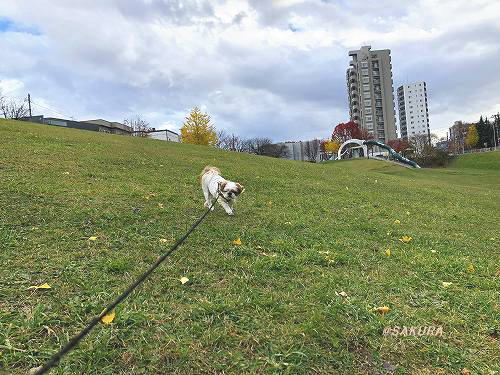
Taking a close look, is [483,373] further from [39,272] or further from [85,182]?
[85,182]

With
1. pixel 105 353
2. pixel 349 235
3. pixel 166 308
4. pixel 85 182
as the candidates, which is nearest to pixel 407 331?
pixel 166 308

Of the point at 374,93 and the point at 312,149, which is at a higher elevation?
the point at 374,93

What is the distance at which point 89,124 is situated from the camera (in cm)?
6900

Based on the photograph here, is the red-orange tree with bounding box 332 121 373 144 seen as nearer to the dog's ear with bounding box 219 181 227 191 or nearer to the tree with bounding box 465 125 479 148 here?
the tree with bounding box 465 125 479 148

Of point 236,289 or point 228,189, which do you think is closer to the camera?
point 236,289

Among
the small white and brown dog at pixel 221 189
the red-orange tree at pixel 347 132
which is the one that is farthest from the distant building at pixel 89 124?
the small white and brown dog at pixel 221 189

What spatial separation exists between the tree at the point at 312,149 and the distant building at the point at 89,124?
51394 millimetres

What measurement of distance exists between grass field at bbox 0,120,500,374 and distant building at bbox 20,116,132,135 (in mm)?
57907

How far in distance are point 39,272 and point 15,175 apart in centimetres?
530

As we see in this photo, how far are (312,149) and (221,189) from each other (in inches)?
4150

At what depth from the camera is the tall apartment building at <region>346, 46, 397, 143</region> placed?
11506 cm

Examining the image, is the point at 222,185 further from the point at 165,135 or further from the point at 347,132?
the point at 347,132

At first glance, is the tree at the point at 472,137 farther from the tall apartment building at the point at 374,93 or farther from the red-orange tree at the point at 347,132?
the tall apartment building at the point at 374,93

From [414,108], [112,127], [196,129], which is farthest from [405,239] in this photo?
[414,108]
